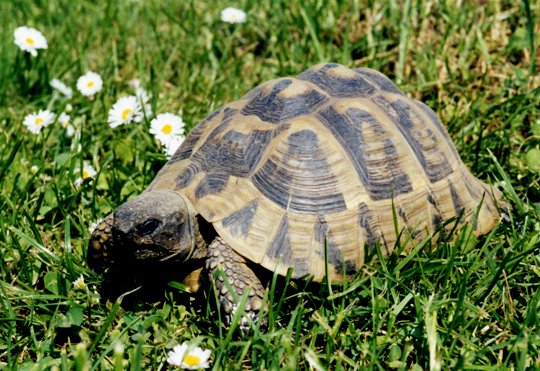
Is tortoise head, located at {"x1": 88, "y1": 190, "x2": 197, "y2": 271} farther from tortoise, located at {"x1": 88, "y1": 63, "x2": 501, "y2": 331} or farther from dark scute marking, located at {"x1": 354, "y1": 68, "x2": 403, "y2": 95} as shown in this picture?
dark scute marking, located at {"x1": 354, "y1": 68, "x2": 403, "y2": 95}

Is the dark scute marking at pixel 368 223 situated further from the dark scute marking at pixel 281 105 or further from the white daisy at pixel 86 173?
the white daisy at pixel 86 173

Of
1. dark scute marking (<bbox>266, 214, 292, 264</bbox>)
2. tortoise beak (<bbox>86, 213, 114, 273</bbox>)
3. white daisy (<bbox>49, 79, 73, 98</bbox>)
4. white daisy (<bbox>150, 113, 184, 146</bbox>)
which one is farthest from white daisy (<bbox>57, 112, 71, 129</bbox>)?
dark scute marking (<bbox>266, 214, 292, 264</bbox>)

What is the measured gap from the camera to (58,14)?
5707 mm

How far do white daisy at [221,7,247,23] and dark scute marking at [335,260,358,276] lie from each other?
2.83 m

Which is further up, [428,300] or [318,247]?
[318,247]

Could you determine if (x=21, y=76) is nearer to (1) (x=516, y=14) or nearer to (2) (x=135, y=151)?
(2) (x=135, y=151)

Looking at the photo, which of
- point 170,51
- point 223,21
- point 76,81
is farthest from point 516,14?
point 76,81

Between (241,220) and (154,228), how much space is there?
36cm

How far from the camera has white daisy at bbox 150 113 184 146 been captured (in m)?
3.75

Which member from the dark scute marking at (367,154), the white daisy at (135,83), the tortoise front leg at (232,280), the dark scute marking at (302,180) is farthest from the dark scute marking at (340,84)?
the white daisy at (135,83)

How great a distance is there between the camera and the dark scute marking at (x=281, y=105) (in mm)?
3080

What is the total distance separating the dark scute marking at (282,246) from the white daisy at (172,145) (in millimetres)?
1049

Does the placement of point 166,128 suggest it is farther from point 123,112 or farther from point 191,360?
point 191,360

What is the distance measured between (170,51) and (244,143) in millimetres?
2438
